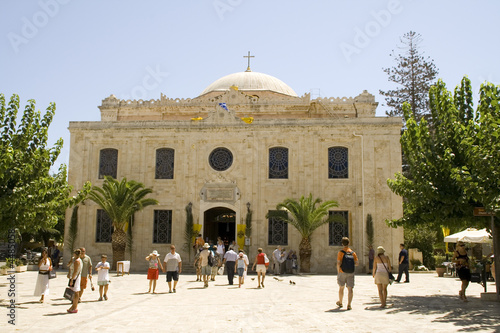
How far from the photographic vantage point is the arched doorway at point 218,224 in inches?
1083

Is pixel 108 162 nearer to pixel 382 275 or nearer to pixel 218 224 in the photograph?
pixel 218 224

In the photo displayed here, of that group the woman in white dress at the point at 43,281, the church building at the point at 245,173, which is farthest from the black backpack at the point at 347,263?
the church building at the point at 245,173

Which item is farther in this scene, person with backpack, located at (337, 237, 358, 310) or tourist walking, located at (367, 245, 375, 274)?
tourist walking, located at (367, 245, 375, 274)

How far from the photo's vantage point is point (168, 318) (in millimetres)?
10617

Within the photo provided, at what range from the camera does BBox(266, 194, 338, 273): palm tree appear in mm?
23750

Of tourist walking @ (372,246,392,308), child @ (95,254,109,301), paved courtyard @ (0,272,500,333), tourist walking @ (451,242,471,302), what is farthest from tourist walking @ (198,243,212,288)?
tourist walking @ (451,242,471,302)

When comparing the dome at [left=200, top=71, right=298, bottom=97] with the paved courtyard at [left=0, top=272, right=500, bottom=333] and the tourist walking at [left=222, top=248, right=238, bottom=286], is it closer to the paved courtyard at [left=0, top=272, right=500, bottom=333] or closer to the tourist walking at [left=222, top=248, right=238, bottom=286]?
the tourist walking at [left=222, top=248, right=238, bottom=286]

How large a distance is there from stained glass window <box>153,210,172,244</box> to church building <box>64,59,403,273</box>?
50 millimetres

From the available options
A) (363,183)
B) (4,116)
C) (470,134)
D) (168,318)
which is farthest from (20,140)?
(363,183)

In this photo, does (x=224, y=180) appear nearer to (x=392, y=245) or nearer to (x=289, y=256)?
(x=289, y=256)

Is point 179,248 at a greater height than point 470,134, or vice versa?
point 470,134

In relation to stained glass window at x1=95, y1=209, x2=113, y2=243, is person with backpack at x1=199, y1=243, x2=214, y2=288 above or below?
below

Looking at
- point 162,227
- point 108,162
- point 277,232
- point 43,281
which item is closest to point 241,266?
point 43,281

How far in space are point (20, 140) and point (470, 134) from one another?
12058 mm
